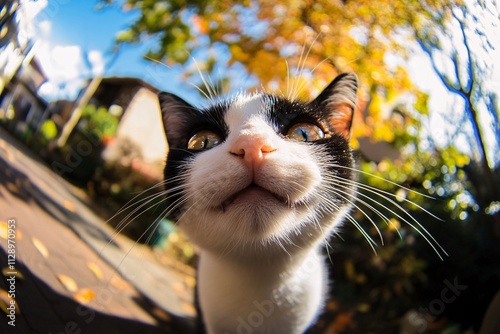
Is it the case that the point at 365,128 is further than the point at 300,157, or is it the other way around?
the point at 365,128

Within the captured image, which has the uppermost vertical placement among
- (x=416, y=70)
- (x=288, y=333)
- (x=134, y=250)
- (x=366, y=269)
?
(x=416, y=70)

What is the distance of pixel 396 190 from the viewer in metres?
0.72

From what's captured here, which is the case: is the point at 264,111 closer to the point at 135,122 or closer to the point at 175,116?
the point at 175,116

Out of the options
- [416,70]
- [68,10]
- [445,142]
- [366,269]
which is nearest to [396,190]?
[445,142]

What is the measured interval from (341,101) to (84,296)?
0.54 metres

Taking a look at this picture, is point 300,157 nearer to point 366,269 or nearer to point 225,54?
point 225,54

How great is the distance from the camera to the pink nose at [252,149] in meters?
0.45

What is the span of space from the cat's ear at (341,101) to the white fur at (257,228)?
12cm

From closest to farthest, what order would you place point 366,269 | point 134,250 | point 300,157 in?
point 300,157, point 134,250, point 366,269

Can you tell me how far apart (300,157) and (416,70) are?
29 centimetres

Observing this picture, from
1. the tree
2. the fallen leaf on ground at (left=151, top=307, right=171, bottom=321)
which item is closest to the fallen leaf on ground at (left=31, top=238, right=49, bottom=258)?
the fallen leaf on ground at (left=151, top=307, right=171, bottom=321)

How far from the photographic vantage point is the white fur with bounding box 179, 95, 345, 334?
471mm

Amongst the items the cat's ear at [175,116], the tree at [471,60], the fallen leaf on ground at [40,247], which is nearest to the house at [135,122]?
the cat's ear at [175,116]

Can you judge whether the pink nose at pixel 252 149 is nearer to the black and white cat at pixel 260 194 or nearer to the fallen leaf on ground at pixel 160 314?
the black and white cat at pixel 260 194
